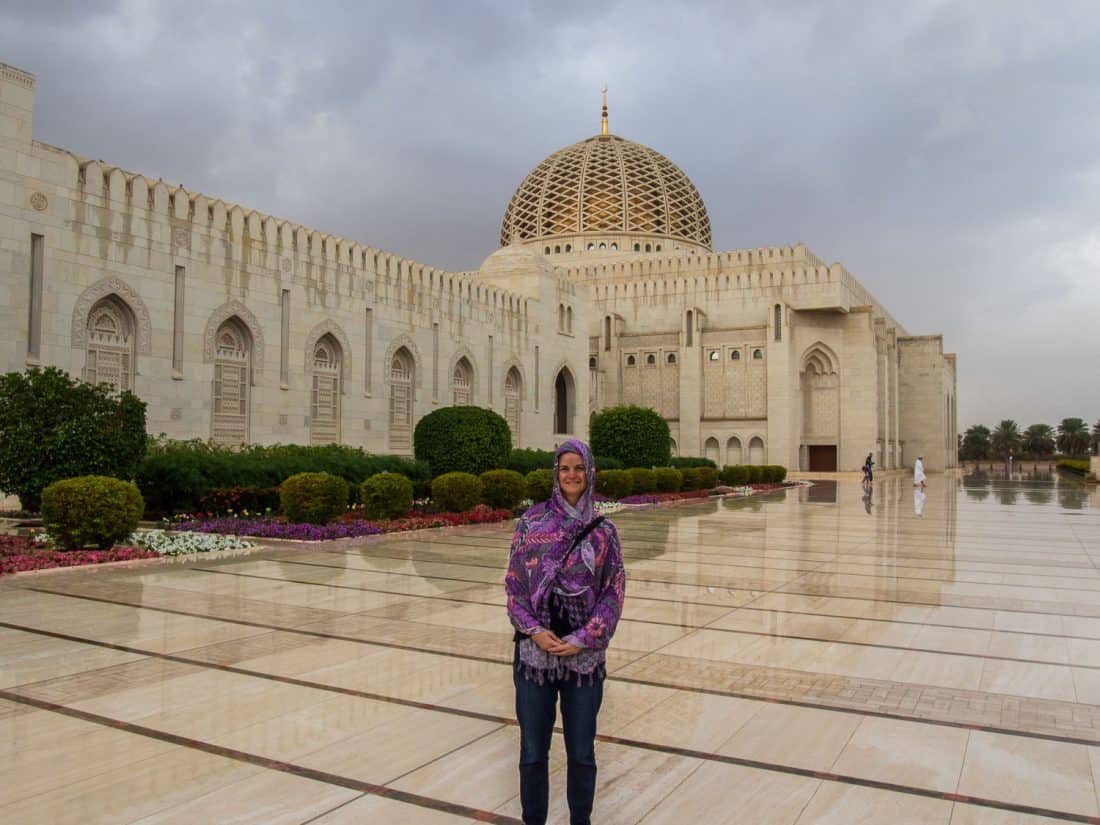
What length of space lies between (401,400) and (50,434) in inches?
482

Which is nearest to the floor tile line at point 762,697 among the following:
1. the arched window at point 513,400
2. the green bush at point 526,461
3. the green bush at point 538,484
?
the green bush at point 538,484

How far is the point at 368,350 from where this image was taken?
69.5 ft

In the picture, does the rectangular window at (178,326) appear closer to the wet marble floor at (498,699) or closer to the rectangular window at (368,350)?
the rectangular window at (368,350)

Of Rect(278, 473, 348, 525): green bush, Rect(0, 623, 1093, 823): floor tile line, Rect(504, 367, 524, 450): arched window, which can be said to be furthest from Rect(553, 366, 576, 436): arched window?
Rect(0, 623, 1093, 823): floor tile line

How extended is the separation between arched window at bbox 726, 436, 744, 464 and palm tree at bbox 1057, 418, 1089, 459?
51979 millimetres

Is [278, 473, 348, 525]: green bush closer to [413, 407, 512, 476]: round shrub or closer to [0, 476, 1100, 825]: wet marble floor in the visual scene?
[0, 476, 1100, 825]: wet marble floor

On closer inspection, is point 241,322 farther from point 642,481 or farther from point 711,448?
point 711,448

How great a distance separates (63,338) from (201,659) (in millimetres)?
11752

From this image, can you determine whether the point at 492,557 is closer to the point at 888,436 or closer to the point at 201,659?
the point at 201,659

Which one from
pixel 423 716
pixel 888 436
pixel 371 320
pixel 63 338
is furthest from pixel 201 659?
pixel 888 436

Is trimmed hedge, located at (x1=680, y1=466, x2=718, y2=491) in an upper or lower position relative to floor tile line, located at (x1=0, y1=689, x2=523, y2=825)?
upper

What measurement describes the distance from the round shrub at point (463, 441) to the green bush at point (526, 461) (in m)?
0.60

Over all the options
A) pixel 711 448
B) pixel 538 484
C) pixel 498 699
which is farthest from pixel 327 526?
pixel 711 448

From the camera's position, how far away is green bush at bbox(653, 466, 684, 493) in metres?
19.5
